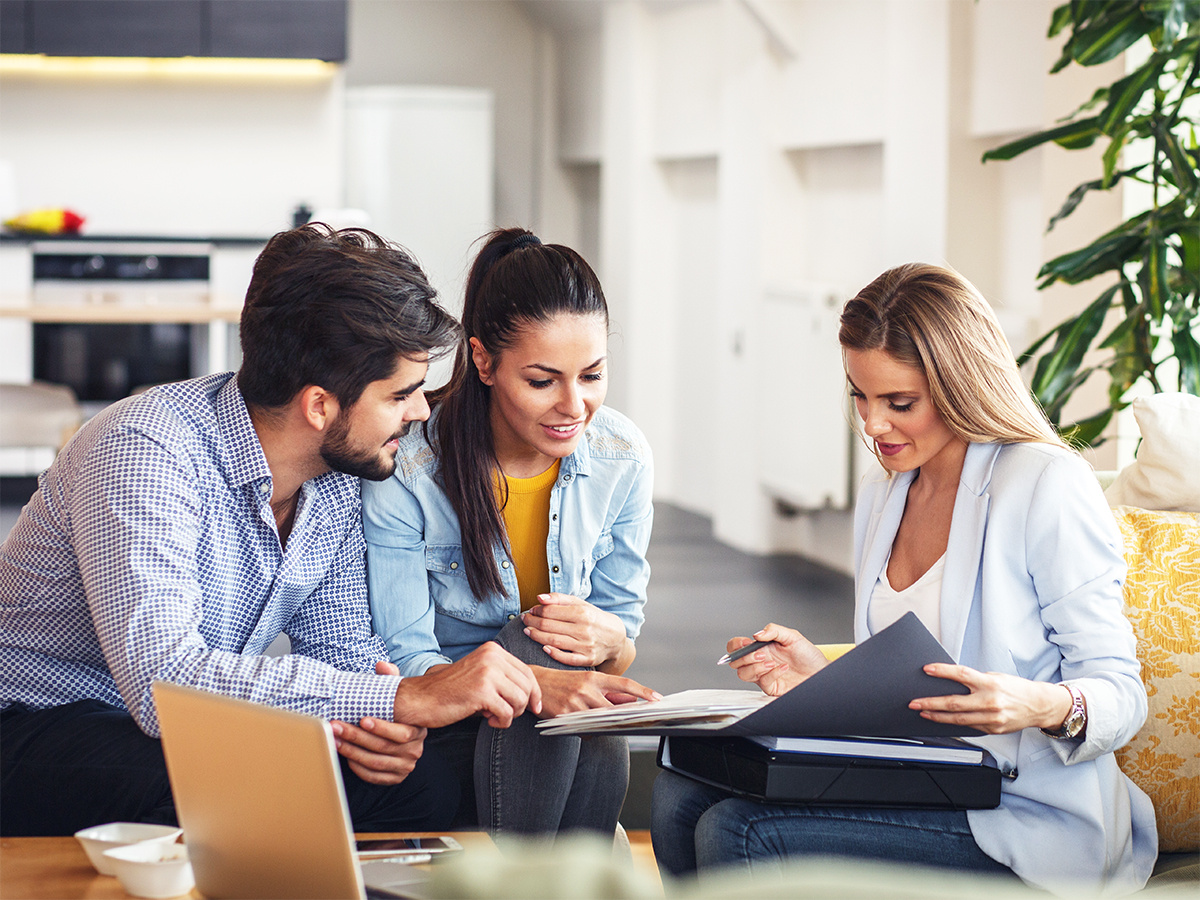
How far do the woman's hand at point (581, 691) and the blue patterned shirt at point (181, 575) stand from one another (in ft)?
0.75

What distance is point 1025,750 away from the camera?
4.75 feet

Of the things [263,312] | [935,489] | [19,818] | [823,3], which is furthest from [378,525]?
[823,3]

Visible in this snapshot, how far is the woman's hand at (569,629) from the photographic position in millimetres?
1689

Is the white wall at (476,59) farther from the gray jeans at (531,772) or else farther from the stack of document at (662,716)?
the stack of document at (662,716)

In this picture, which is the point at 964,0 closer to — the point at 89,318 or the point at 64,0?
the point at 89,318

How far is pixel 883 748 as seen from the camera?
1415mm

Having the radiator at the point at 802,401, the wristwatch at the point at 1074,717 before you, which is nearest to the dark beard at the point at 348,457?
the wristwatch at the point at 1074,717

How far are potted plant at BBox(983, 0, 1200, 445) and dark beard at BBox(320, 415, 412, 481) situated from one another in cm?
122

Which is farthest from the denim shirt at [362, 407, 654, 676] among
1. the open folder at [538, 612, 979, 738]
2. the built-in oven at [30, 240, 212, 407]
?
the built-in oven at [30, 240, 212, 407]

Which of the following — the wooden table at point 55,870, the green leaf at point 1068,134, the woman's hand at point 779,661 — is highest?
the green leaf at point 1068,134

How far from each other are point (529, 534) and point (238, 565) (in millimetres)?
434

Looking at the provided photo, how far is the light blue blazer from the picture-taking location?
1.41 metres

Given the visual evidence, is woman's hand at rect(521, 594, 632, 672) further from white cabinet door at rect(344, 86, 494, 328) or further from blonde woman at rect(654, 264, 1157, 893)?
white cabinet door at rect(344, 86, 494, 328)

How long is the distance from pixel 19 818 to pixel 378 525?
0.54 meters
